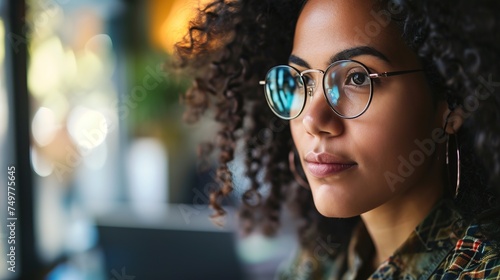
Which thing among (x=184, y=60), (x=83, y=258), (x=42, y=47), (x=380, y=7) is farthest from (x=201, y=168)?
(x=83, y=258)

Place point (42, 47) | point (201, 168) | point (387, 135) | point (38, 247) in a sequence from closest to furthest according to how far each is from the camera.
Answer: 1. point (387, 135)
2. point (201, 168)
3. point (38, 247)
4. point (42, 47)

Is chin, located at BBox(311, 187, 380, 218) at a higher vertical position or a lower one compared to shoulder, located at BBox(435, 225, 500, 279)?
higher

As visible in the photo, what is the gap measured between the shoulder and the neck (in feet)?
0.33

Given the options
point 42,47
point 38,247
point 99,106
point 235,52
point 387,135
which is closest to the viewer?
point 387,135

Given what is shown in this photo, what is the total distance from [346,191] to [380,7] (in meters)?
0.33

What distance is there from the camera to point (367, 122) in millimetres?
989

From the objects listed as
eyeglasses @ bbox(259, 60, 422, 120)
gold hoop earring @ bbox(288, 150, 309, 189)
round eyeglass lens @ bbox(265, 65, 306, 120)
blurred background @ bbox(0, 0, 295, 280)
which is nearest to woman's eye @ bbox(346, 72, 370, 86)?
eyeglasses @ bbox(259, 60, 422, 120)

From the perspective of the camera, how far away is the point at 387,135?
3.25 ft

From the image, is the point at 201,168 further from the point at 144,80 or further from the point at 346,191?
the point at 144,80

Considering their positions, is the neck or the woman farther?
the neck

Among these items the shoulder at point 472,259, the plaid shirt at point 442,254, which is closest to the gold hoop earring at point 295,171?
the plaid shirt at point 442,254

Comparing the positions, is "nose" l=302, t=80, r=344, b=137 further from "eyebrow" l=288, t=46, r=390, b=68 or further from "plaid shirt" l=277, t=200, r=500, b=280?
"plaid shirt" l=277, t=200, r=500, b=280

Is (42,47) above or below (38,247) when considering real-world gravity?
above

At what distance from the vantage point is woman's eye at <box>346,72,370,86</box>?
39.0 inches
